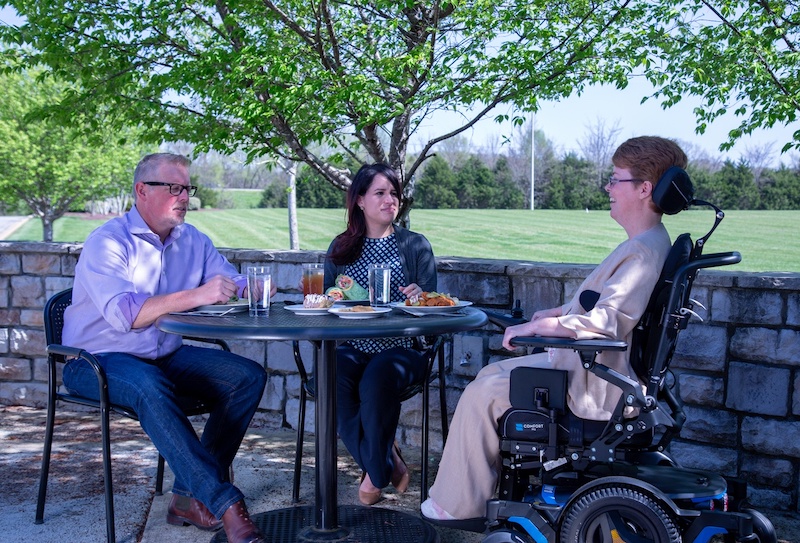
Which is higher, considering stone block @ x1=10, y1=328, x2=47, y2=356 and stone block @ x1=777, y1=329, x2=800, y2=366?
stone block @ x1=777, y1=329, x2=800, y2=366

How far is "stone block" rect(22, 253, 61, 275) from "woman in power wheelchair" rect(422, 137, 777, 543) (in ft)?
9.77

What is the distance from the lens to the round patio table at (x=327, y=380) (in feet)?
7.09

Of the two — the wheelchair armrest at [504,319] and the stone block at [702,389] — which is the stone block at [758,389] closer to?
the stone block at [702,389]

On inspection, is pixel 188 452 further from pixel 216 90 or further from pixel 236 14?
pixel 236 14

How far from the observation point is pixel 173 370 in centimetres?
296

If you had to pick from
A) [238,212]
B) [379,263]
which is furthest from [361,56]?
[238,212]

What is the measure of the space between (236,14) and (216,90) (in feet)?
2.08

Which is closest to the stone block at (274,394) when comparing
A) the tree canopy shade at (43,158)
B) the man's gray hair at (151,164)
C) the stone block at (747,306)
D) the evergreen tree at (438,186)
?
Answer: the man's gray hair at (151,164)

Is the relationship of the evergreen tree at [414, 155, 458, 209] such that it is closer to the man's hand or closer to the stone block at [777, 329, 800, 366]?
the stone block at [777, 329, 800, 366]

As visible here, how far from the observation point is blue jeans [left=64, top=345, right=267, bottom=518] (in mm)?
2486

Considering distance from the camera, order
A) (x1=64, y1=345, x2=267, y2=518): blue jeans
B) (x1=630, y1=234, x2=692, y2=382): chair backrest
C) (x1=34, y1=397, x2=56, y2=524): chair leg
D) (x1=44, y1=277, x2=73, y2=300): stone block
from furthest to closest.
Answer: (x1=44, y1=277, x2=73, y2=300): stone block, (x1=34, y1=397, x2=56, y2=524): chair leg, (x1=64, y1=345, x2=267, y2=518): blue jeans, (x1=630, y1=234, x2=692, y2=382): chair backrest

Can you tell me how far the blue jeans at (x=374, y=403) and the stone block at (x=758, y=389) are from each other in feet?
3.92

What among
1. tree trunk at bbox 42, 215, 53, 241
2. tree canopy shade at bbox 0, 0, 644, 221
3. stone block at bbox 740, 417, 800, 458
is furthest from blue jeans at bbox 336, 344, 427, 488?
tree trunk at bbox 42, 215, 53, 241

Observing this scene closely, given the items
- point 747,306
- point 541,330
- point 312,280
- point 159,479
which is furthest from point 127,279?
point 747,306
